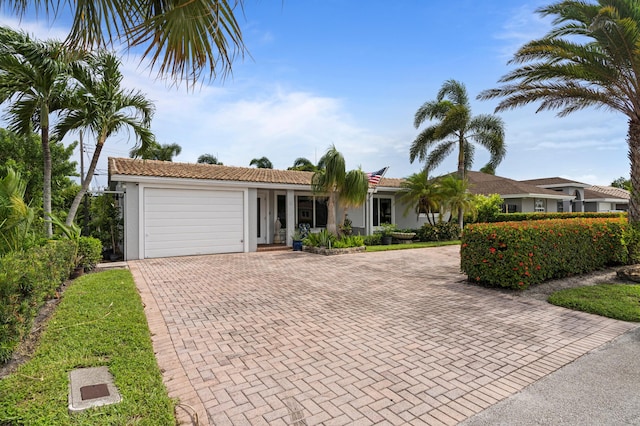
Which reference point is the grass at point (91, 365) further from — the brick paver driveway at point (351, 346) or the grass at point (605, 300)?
the grass at point (605, 300)

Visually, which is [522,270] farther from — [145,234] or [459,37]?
[145,234]

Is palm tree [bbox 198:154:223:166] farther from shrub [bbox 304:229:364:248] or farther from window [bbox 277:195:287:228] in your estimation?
shrub [bbox 304:229:364:248]

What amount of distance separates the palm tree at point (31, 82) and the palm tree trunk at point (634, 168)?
47.6 feet

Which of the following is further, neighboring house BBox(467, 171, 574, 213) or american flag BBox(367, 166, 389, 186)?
neighboring house BBox(467, 171, 574, 213)

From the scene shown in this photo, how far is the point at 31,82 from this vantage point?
8.59 metres

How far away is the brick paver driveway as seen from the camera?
315 cm

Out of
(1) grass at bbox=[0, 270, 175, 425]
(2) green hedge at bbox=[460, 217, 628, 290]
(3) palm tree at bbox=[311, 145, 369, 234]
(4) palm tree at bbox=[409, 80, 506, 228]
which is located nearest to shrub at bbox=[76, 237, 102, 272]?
(1) grass at bbox=[0, 270, 175, 425]

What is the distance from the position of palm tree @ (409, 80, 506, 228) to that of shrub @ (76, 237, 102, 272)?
1766 cm

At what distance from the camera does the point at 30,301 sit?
4.15 meters

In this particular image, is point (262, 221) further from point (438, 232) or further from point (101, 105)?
point (438, 232)

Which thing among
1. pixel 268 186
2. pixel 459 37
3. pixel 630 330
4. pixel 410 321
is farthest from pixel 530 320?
pixel 268 186

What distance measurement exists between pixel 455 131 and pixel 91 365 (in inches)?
872

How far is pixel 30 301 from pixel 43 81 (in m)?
7.14

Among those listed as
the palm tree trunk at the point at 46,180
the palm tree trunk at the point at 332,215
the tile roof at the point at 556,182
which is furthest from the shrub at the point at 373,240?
the tile roof at the point at 556,182
